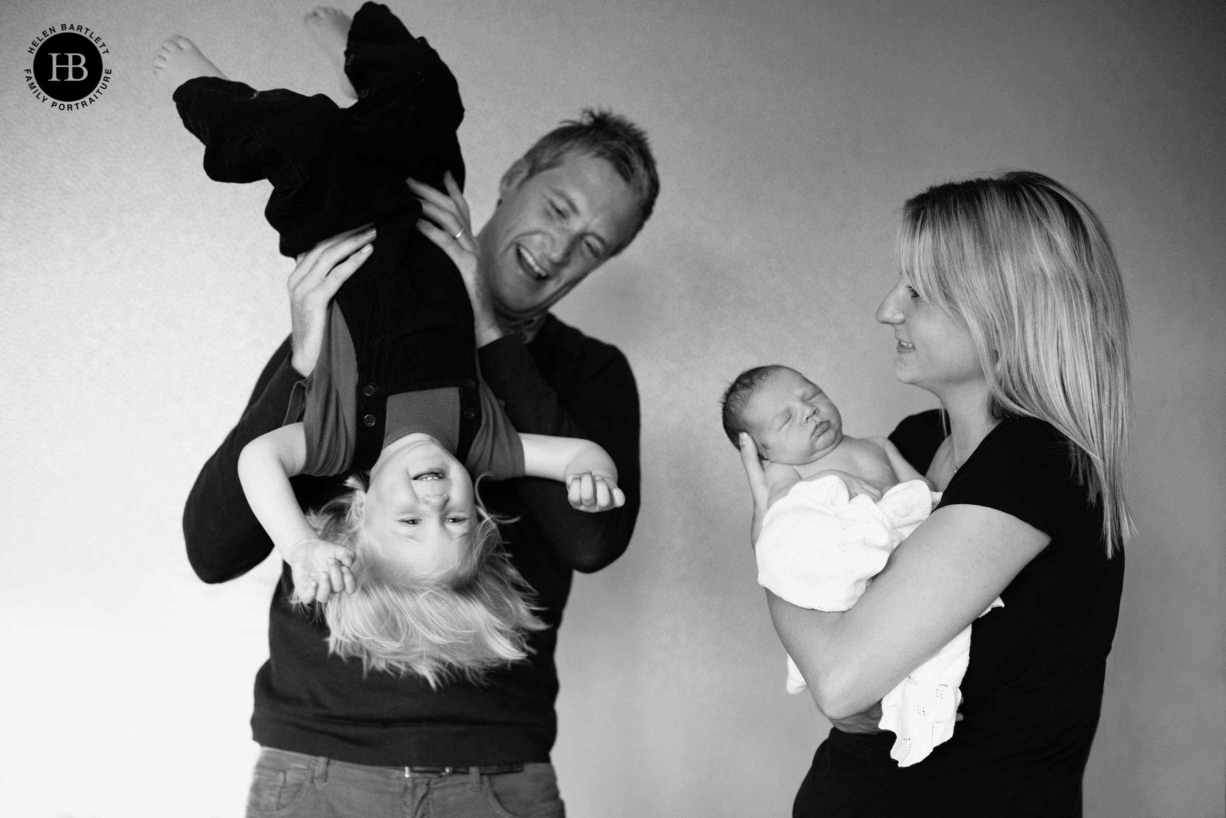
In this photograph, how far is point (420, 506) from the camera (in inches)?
62.8

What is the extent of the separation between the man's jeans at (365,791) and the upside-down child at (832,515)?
1.64 ft

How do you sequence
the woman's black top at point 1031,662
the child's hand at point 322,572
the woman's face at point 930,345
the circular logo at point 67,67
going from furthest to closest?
the circular logo at point 67,67 < the woman's face at point 930,345 < the woman's black top at point 1031,662 < the child's hand at point 322,572

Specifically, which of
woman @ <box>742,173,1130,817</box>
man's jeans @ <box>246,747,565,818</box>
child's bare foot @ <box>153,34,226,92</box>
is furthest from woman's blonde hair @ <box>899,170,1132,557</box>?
child's bare foot @ <box>153,34,226,92</box>

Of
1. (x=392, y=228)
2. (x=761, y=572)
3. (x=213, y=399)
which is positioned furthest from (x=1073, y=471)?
(x=213, y=399)

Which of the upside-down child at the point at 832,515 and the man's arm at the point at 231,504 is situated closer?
the upside-down child at the point at 832,515

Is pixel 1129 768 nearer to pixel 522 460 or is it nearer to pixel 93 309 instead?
pixel 522 460

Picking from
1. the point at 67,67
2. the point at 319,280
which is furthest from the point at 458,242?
the point at 67,67

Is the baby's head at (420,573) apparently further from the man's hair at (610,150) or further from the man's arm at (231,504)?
the man's hair at (610,150)

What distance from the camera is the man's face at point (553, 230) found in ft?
6.83

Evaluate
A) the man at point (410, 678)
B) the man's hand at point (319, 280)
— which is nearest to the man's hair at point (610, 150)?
the man at point (410, 678)

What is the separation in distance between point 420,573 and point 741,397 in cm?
67

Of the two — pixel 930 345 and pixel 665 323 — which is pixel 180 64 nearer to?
pixel 930 345

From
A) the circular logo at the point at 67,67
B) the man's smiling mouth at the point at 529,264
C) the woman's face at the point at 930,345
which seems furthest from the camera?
the circular logo at the point at 67,67

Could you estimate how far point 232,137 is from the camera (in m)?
1.58
